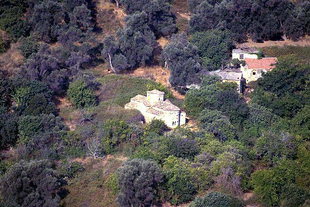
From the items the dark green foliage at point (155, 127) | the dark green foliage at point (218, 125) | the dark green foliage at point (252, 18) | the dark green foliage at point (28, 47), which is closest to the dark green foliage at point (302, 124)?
the dark green foliage at point (218, 125)

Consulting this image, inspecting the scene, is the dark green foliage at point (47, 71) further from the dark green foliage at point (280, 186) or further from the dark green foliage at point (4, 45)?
the dark green foliage at point (280, 186)

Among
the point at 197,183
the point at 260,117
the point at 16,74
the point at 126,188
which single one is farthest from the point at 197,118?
the point at 16,74

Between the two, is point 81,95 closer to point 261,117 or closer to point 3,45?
point 3,45

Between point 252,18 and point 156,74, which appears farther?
point 252,18

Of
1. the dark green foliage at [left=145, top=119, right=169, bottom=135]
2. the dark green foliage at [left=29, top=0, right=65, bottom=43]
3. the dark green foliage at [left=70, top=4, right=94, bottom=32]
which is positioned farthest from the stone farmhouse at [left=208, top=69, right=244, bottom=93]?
the dark green foliage at [left=29, top=0, right=65, bottom=43]

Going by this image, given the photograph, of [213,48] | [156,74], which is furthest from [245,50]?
[156,74]
